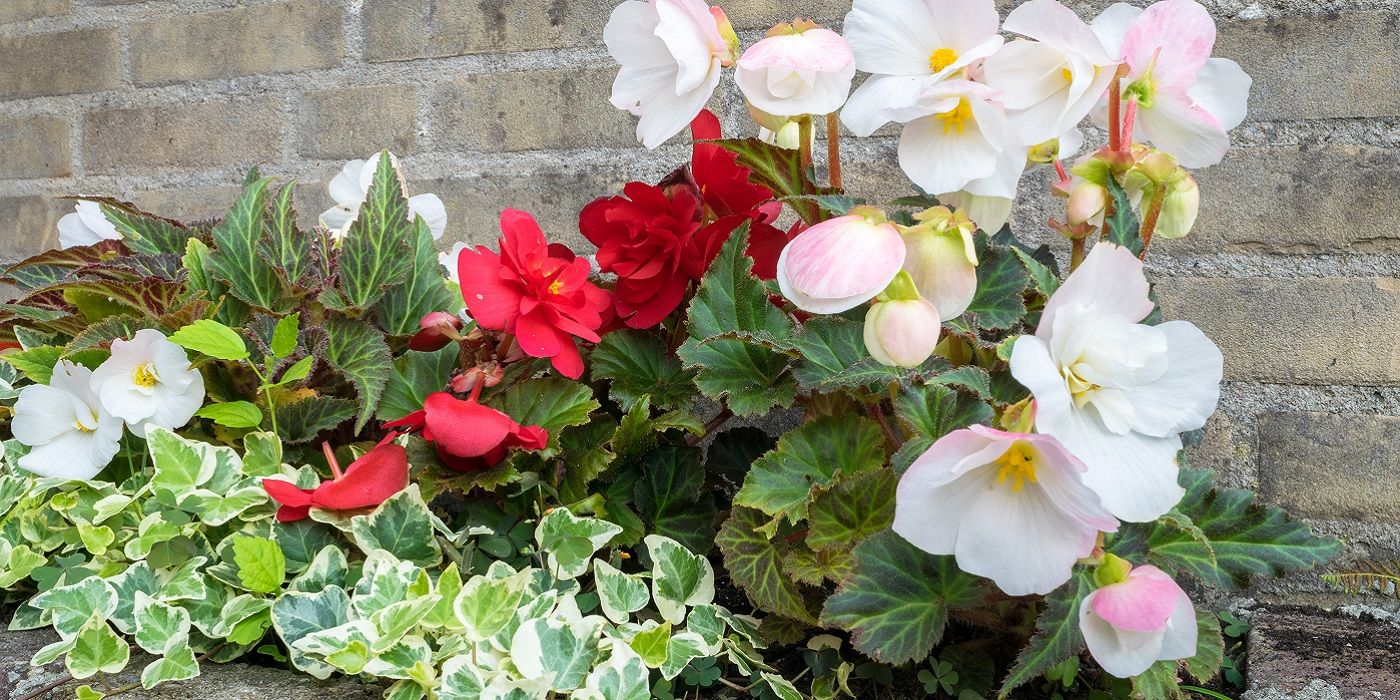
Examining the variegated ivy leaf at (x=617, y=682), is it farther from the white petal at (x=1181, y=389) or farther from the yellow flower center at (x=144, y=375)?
the yellow flower center at (x=144, y=375)

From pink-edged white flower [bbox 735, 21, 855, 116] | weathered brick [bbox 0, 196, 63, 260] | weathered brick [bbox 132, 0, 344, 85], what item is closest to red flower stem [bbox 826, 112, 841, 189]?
pink-edged white flower [bbox 735, 21, 855, 116]

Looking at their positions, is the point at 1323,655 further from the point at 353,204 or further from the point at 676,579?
the point at 353,204

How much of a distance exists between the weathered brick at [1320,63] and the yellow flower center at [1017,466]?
717mm

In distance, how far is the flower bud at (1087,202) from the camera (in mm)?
705

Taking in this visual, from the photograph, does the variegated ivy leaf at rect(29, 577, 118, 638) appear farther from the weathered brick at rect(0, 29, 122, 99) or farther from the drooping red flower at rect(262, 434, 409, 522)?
the weathered brick at rect(0, 29, 122, 99)

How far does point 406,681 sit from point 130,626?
258 millimetres

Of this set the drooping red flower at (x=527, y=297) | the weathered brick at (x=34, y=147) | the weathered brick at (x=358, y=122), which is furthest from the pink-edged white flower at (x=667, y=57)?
the weathered brick at (x=34, y=147)

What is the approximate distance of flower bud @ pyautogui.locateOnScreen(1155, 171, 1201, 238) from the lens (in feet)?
2.36

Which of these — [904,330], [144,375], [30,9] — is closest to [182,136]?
[30,9]

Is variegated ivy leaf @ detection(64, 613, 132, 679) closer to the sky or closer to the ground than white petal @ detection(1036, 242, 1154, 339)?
closer to the ground

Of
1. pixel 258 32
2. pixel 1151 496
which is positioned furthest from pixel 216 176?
pixel 1151 496

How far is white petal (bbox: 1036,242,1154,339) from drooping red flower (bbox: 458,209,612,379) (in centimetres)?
40

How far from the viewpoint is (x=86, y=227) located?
119 cm

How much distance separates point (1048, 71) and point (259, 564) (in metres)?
0.70
